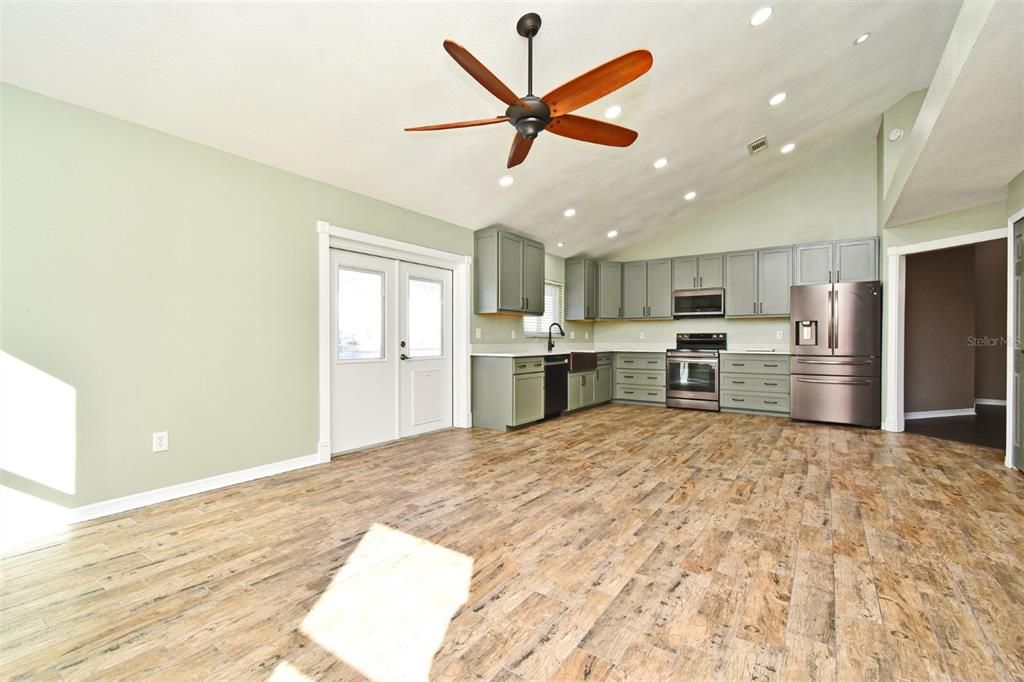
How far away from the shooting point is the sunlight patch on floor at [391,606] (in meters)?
1.50

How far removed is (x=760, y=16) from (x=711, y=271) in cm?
416

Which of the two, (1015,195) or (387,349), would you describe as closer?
(1015,195)

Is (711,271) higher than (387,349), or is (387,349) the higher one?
(711,271)

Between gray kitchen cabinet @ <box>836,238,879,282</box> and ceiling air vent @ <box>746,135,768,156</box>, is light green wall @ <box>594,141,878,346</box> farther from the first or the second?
ceiling air vent @ <box>746,135,768,156</box>

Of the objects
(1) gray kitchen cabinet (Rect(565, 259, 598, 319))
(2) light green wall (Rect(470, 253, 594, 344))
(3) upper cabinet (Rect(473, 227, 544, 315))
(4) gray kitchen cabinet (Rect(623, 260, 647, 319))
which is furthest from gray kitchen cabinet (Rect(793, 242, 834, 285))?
(3) upper cabinet (Rect(473, 227, 544, 315))

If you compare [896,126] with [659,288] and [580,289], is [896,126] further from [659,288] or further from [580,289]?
[580,289]

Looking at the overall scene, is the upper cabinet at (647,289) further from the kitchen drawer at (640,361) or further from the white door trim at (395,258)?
the white door trim at (395,258)

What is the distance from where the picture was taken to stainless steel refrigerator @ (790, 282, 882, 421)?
5242mm

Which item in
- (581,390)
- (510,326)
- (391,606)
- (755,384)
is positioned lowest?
(391,606)

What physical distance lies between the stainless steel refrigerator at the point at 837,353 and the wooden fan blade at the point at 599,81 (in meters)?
4.75

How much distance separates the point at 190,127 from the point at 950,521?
5.38 meters

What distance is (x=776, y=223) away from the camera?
6.53 meters

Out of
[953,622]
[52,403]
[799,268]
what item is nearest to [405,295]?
[52,403]

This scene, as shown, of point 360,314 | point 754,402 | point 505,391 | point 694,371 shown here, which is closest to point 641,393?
point 694,371
